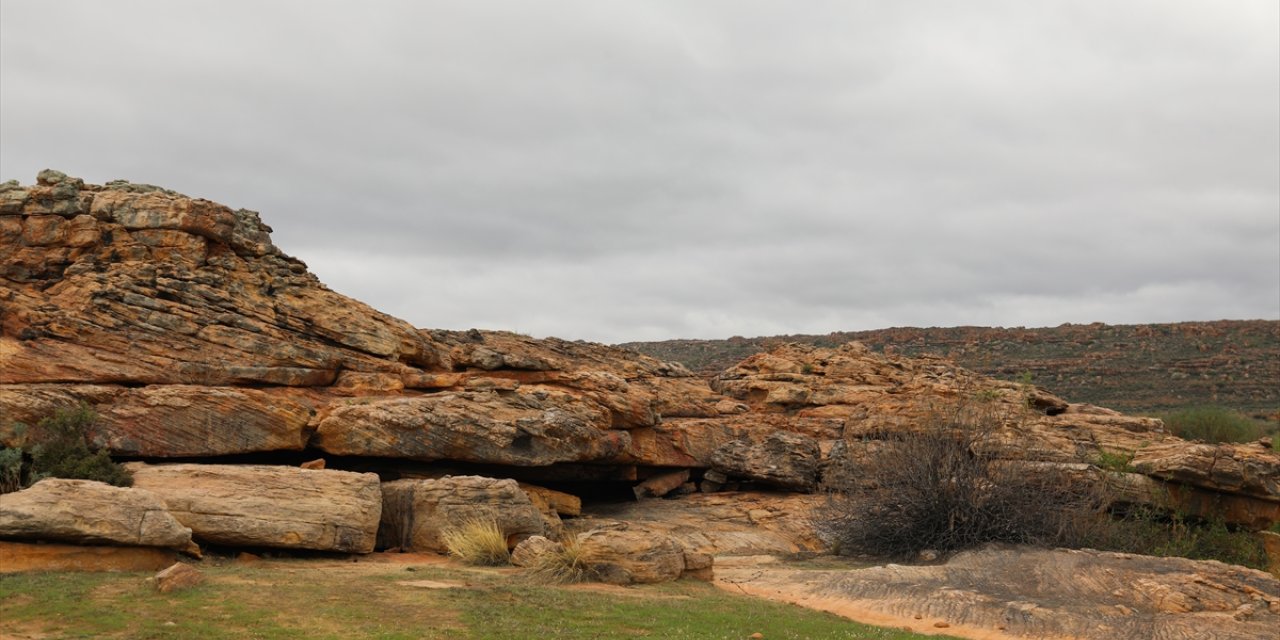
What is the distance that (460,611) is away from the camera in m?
13.0

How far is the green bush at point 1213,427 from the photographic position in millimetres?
35906

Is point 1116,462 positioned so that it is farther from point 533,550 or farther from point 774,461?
point 533,550

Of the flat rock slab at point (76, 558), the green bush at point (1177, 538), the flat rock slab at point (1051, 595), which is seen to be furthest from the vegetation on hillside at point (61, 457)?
the green bush at point (1177, 538)

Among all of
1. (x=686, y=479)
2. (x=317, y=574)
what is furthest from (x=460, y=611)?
(x=686, y=479)

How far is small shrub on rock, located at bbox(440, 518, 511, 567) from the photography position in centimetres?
1814

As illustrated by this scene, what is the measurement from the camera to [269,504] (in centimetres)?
1725

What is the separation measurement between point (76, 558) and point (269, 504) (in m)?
3.52

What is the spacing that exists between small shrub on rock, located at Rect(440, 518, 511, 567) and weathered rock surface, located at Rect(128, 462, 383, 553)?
1630mm

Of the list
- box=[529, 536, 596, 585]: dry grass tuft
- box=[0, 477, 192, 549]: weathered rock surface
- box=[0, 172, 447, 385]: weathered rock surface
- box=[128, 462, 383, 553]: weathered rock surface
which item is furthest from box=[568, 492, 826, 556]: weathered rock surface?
box=[0, 477, 192, 549]: weathered rock surface

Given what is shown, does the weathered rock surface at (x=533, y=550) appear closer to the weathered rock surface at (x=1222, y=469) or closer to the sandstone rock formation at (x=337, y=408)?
the sandstone rock formation at (x=337, y=408)

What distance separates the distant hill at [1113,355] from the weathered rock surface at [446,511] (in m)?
26.2

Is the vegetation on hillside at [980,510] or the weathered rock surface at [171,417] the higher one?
the weathered rock surface at [171,417]

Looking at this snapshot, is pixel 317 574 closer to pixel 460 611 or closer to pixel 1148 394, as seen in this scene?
pixel 460 611

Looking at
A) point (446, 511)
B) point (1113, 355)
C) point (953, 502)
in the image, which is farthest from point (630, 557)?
point (1113, 355)
